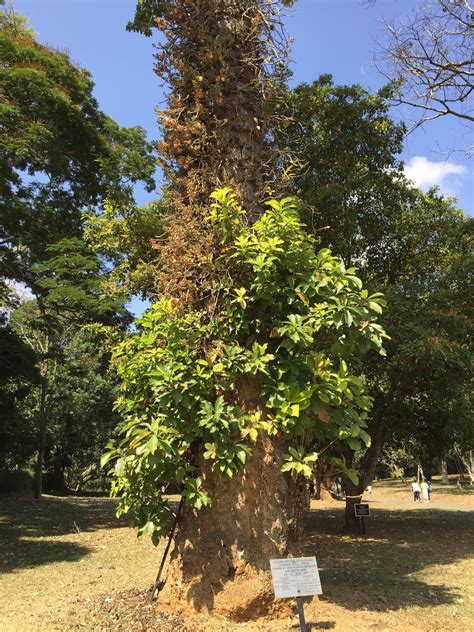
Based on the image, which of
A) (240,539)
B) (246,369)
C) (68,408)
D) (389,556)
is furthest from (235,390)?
(68,408)

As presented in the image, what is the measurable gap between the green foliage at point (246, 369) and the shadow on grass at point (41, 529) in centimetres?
502

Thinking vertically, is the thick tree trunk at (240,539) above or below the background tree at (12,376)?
below

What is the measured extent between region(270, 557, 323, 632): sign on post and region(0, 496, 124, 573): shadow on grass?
5.90 metres

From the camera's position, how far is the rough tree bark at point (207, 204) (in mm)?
4637

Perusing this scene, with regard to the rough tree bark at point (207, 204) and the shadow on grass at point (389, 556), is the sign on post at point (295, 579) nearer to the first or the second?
the rough tree bark at point (207, 204)

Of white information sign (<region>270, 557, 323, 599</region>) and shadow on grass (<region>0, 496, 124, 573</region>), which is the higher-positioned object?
white information sign (<region>270, 557, 323, 599</region>)

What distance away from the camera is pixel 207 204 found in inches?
225

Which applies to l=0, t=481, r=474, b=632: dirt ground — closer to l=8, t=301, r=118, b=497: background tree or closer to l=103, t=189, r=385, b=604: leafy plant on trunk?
l=103, t=189, r=385, b=604: leafy plant on trunk

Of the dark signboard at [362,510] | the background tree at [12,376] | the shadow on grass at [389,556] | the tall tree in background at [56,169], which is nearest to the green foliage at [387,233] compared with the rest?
the dark signboard at [362,510]

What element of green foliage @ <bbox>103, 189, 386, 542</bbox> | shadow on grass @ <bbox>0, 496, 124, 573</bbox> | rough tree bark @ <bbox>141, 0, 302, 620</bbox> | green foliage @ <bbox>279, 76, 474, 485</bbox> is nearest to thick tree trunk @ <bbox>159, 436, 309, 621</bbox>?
rough tree bark @ <bbox>141, 0, 302, 620</bbox>

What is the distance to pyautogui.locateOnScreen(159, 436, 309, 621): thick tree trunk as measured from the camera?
455 centimetres

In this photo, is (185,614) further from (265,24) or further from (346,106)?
(346,106)

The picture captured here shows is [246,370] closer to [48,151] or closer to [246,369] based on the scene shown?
[246,369]

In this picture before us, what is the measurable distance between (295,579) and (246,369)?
65.6 inches
